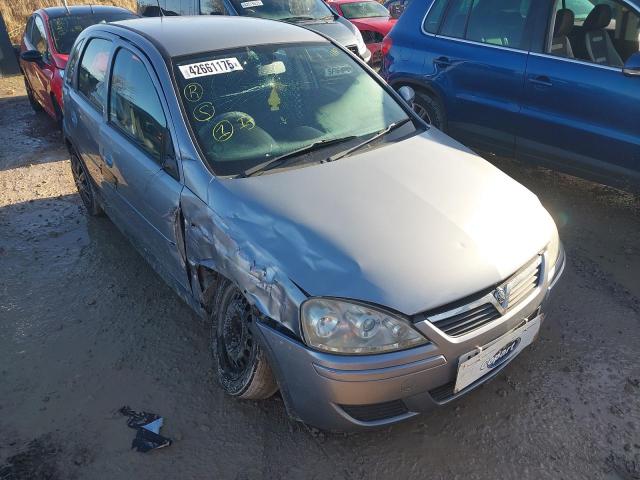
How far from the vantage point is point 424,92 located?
16.8 ft

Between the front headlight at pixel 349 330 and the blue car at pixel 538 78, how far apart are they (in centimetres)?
276

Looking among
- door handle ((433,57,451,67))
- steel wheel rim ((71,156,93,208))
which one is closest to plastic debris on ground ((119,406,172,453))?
steel wheel rim ((71,156,93,208))

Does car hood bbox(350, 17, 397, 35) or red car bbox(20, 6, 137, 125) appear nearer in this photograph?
red car bbox(20, 6, 137, 125)

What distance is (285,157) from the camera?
272cm

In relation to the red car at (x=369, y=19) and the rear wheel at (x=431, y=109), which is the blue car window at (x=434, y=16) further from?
the red car at (x=369, y=19)

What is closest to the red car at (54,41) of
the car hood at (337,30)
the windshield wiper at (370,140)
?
the car hood at (337,30)

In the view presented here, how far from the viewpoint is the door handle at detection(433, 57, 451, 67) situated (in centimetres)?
476

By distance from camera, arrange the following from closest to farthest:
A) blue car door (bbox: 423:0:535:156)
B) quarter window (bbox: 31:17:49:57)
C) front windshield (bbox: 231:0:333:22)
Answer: blue car door (bbox: 423:0:535:156) < quarter window (bbox: 31:17:49:57) < front windshield (bbox: 231:0:333:22)

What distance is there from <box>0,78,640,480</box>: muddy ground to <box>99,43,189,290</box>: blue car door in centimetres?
51

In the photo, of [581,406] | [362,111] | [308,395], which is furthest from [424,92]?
[308,395]

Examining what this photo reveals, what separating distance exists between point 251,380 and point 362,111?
170 centimetres

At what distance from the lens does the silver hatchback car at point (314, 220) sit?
82.3 inches

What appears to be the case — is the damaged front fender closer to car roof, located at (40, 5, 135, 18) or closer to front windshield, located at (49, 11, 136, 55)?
front windshield, located at (49, 11, 136, 55)

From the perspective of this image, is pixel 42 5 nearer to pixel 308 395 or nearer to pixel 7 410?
pixel 7 410
